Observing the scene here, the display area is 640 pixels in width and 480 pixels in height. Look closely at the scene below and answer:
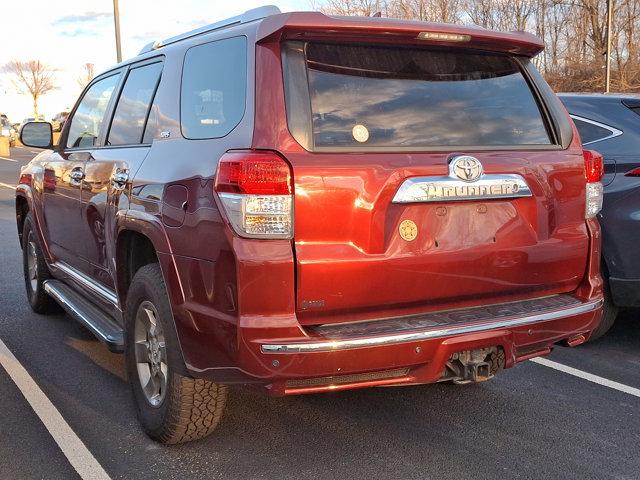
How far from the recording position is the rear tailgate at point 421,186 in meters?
2.90

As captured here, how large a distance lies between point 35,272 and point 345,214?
4162mm

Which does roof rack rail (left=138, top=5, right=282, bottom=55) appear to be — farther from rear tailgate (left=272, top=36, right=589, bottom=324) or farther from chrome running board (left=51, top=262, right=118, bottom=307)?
chrome running board (left=51, top=262, right=118, bottom=307)

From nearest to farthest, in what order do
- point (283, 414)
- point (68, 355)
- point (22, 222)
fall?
point (283, 414) < point (68, 355) < point (22, 222)

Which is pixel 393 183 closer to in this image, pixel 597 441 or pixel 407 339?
pixel 407 339

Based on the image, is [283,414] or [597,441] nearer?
[597,441]

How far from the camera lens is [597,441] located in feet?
12.0

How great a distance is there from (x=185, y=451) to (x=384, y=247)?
1.49 meters

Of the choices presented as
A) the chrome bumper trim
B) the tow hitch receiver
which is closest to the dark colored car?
the chrome bumper trim

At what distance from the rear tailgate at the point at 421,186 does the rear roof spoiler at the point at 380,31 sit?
60 mm

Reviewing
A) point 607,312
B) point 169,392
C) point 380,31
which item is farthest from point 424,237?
point 607,312

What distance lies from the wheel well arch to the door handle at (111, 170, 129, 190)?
0.26 meters

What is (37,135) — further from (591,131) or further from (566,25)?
(566,25)

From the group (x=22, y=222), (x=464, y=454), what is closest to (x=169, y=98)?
(x=464, y=454)

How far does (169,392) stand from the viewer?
3434mm
